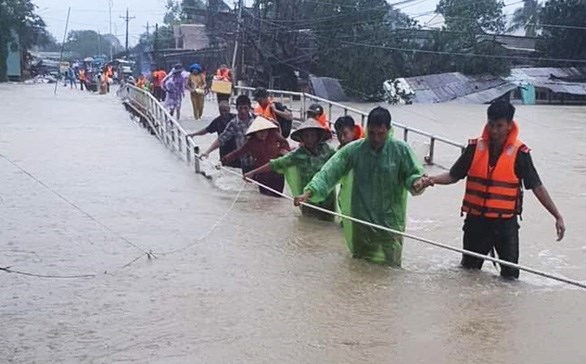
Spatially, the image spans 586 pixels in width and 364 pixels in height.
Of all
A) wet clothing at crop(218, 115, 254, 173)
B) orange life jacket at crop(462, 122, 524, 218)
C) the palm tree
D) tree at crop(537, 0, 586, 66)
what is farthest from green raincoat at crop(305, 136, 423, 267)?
the palm tree

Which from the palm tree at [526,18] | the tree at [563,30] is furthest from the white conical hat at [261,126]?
the palm tree at [526,18]

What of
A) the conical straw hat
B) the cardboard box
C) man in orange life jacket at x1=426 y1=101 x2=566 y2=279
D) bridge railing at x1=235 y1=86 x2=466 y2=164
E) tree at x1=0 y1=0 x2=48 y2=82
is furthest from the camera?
tree at x1=0 y1=0 x2=48 y2=82

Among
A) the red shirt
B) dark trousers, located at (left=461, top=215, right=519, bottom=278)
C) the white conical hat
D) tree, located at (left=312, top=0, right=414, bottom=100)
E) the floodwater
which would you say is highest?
tree, located at (left=312, top=0, right=414, bottom=100)

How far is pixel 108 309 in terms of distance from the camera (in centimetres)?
525

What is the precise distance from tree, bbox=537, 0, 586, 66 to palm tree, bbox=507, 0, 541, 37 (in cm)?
678

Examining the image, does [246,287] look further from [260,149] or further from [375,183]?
[260,149]

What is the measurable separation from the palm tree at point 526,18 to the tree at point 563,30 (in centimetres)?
678

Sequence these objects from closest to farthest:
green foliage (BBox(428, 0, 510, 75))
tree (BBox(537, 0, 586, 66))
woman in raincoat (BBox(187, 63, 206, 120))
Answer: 1. woman in raincoat (BBox(187, 63, 206, 120))
2. green foliage (BBox(428, 0, 510, 75))
3. tree (BBox(537, 0, 586, 66))

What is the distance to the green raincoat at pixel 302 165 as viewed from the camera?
26.0 ft

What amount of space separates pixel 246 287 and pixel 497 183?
2034 millimetres

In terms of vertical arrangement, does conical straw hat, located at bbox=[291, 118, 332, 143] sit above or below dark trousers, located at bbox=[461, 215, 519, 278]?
above

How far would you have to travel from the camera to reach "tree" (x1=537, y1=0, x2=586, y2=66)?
4391cm

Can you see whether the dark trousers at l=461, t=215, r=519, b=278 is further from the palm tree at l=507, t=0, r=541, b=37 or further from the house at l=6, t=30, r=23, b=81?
the house at l=6, t=30, r=23, b=81

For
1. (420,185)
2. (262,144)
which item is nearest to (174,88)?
(262,144)
